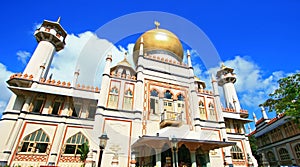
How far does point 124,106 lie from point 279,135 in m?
23.6

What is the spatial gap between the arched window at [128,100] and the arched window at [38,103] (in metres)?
6.74

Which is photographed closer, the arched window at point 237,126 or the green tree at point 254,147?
the arched window at point 237,126

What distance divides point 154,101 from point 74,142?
755 centimetres

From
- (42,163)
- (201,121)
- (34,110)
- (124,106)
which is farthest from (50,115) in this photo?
(201,121)

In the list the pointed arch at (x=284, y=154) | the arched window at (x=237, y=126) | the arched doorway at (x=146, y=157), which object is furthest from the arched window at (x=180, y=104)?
the pointed arch at (x=284, y=154)

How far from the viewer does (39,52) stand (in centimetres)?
1714

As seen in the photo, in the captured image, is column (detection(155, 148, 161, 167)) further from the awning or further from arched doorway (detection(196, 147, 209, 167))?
arched doorway (detection(196, 147, 209, 167))

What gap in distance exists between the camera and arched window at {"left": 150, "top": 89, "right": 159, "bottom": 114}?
15.9 metres

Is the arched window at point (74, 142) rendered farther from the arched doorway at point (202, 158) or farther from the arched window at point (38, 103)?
the arched doorway at point (202, 158)

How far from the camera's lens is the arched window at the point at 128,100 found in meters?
15.3

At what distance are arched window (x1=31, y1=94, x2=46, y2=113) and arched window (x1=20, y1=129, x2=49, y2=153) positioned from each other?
1.83m

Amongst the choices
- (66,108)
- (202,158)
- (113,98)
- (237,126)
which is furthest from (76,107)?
(237,126)

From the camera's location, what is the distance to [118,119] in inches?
568

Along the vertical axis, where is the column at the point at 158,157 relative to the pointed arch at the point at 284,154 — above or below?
below
